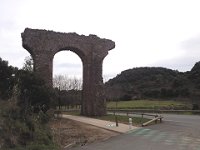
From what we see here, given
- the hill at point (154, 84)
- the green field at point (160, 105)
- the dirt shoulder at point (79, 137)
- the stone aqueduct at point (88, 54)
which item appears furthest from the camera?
the hill at point (154, 84)

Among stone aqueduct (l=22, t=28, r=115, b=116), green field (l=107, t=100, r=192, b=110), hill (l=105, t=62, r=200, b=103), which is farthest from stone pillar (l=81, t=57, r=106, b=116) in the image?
hill (l=105, t=62, r=200, b=103)

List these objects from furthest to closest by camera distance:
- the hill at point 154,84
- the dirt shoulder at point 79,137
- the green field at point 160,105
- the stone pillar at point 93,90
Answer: the hill at point 154,84 < the green field at point 160,105 < the stone pillar at point 93,90 < the dirt shoulder at point 79,137

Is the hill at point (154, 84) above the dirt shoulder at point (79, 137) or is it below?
above

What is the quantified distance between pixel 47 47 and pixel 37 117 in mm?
18979

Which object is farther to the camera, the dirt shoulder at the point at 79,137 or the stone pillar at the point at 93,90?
the stone pillar at the point at 93,90

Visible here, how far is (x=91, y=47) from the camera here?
41281 mm

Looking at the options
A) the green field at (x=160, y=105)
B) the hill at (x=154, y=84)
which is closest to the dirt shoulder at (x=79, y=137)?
the green field at (x=160, y=105)

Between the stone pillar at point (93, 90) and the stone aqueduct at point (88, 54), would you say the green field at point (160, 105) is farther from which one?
the stone aqueduct at point (88, 54)

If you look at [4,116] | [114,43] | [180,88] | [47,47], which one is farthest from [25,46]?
[180,88]

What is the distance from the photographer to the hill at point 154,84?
7040 centimetres

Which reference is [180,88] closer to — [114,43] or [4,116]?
[114,43]

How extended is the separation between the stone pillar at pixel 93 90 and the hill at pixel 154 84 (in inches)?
923

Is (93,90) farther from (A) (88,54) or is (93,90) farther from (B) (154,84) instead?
(B) (154,84)

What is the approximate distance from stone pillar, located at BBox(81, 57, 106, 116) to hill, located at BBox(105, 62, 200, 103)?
23.4 meters
